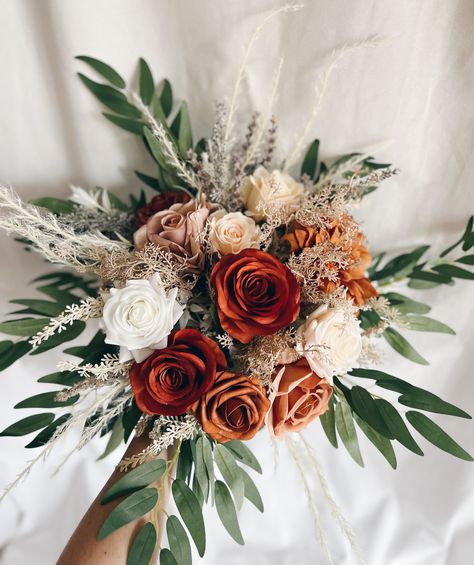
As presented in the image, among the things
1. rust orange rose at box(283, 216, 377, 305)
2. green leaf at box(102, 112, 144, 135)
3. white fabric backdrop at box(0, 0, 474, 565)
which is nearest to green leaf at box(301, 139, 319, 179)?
white fabric backdrop at box(0, 0, 474, 565)

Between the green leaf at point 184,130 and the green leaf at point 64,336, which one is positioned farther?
the green leaf at point 184,130

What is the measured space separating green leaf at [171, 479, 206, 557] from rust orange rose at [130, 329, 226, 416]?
0.12 meters

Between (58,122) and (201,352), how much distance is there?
1.79 feet

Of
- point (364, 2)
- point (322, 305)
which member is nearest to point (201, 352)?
point (322, 305)

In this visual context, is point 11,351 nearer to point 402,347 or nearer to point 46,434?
point 46,434

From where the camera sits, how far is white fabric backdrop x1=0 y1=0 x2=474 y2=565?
81 centimetres

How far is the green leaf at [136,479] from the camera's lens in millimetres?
657

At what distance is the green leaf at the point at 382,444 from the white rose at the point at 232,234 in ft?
1.01

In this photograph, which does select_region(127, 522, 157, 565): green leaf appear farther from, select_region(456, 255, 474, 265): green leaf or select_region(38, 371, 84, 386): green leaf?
select_region(456, 255, 474, 265): green leaf

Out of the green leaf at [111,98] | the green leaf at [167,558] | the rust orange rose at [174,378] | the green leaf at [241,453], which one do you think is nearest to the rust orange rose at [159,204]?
the green leaf at [111,98]

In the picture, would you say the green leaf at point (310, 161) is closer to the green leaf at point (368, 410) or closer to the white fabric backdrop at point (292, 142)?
the white fabric backdrop at point (292, 142)

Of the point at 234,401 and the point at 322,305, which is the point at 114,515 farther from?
the point at 322,305

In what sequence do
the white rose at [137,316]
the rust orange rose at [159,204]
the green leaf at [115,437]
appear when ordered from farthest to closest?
the green leaf at [115,437] < the rust orange rose at [159,204] < the white rose at [137,316]

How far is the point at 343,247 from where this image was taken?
0.71 m
